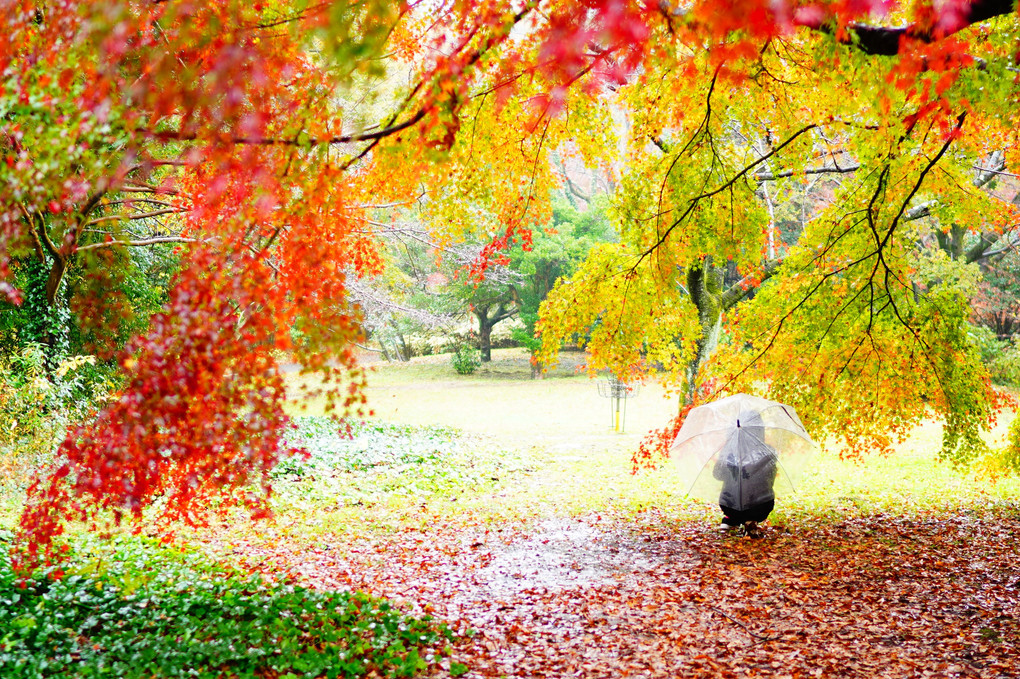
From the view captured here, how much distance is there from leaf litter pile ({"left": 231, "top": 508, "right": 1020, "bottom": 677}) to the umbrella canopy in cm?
69

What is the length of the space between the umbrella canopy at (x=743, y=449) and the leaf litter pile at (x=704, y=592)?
0.69 meters

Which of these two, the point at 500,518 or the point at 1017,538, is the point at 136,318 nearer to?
the point at 500,518

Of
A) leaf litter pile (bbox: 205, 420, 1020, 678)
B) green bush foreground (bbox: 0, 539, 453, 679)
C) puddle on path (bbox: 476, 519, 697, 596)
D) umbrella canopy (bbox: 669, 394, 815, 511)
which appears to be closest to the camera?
green bush foreground (bbox: 0, 539, 453, 679)

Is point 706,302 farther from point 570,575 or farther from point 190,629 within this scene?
point 190,629

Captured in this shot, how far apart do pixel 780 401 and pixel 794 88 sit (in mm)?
3217

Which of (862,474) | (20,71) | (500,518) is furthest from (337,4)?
(862,474)

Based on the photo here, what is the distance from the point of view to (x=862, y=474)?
12273 mm

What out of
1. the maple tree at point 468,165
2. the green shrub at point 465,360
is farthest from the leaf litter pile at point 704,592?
the green shrub at point 465,360

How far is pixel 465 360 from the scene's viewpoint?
96.5 ft

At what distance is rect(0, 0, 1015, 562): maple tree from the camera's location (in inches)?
122

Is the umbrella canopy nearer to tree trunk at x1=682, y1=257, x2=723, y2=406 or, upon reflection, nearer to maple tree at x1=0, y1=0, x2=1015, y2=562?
maple tree at x1=0, y1=0, x2=1015, y2=562

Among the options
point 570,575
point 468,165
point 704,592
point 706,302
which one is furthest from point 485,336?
Answer: point 468,165

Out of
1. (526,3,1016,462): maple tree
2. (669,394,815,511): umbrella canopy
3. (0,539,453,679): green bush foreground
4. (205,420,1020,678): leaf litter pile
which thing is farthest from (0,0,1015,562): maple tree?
(205,420,1020,678): leaf litter pile

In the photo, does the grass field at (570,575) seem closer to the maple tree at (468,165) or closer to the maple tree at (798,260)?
the maple tree at (468,165)
